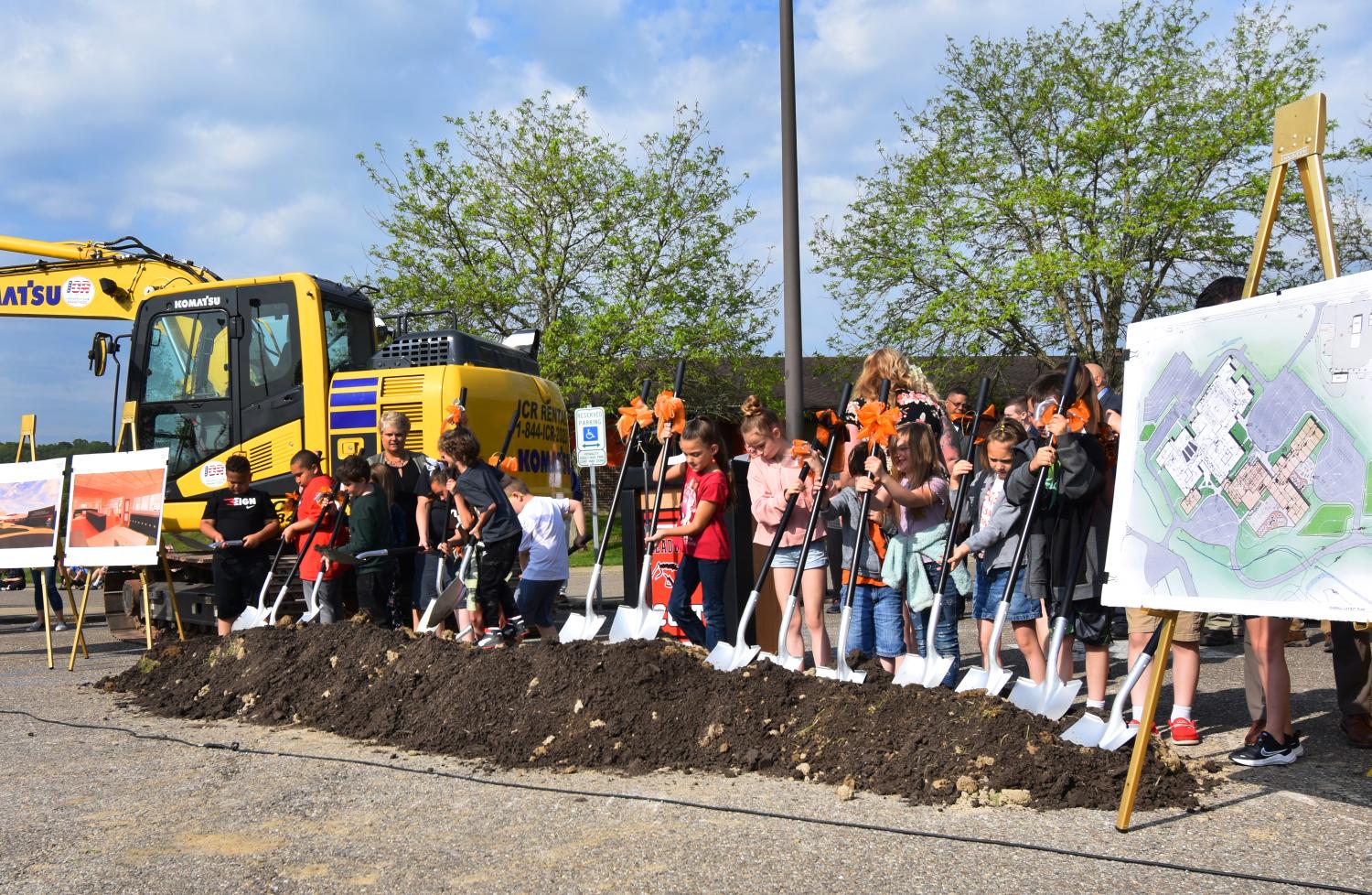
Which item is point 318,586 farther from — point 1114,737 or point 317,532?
point 1114,737

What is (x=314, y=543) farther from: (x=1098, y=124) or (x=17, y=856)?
(x=1098, y=124)

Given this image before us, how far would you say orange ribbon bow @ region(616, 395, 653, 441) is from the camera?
7.19 metres

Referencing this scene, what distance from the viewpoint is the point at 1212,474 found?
4113mm

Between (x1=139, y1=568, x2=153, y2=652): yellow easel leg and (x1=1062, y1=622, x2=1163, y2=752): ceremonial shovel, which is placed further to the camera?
(x1=139, y1=568, x2=153, y2=652): yellow easel leg

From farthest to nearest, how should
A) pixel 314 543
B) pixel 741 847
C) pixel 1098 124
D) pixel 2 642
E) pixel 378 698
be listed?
pixel 1098 124
pixel 2 642
pixel 314 543
pixel 378 698
pixel 741 847

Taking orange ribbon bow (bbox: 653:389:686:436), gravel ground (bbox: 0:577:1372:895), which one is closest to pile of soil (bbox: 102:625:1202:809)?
gravel ground (bbox: 0:577:1372:895)

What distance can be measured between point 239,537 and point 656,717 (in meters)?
4.77

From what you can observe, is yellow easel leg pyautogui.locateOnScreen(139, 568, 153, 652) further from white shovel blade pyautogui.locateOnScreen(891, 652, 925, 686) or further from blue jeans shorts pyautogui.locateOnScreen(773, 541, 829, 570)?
white shovel blade pyautogui.locateOnScreen(891, 652, 925, 686)

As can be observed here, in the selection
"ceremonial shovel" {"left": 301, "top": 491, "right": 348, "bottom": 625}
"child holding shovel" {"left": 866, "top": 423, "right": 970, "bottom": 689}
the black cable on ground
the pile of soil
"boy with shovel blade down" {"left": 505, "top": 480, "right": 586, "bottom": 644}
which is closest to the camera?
the black cable on ground

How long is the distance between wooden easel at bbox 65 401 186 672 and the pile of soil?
2441mm

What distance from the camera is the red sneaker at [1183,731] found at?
5.32 meters

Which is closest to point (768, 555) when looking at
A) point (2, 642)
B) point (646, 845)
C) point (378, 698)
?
point (378, 698)

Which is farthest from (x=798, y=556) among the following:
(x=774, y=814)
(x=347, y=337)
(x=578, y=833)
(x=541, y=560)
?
(x=347, y=337)

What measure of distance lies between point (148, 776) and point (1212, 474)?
4.59 m
